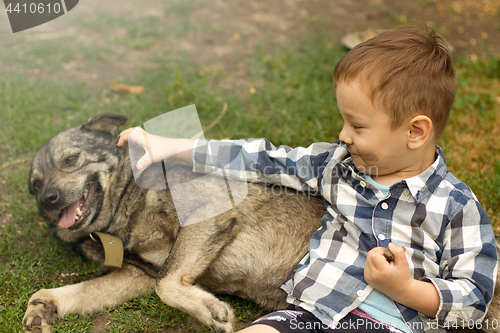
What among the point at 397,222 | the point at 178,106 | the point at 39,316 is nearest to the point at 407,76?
the point at 397,222

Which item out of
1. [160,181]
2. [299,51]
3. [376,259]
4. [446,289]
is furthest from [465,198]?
[299,51]

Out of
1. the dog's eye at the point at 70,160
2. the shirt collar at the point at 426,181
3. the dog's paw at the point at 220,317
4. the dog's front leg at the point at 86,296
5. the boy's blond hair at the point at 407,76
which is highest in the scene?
the boy's blond hair at the point at 407,76

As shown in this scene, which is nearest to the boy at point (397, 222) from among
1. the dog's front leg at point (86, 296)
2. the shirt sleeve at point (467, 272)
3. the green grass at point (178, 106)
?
the shirt sleeve at point (467, 272)

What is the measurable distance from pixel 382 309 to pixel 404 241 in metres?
0.39

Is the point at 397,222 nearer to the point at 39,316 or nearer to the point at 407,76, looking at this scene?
the point at 407,76

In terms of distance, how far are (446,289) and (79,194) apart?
8.29 feet

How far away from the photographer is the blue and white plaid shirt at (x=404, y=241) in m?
1.89

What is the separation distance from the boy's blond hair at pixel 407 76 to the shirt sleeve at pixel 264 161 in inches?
25.1

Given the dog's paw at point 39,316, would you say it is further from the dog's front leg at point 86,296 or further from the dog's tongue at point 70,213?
the dog's tongue at point 70,213

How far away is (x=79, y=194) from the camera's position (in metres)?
2.84

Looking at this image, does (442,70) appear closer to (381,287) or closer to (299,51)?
(381,287)

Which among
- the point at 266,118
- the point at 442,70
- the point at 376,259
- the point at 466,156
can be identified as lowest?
the point at 466,156

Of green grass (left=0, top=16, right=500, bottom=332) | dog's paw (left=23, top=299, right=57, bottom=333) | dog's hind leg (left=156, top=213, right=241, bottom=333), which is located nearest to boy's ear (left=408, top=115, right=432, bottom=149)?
dog's hind leg (left=156, top=213, right=241, bottom=333)

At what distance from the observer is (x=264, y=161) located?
263 centimetres
